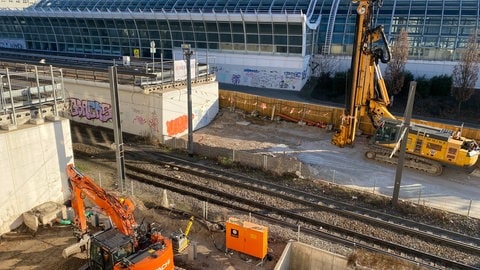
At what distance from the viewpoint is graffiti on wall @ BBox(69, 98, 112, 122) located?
3162 centimetres

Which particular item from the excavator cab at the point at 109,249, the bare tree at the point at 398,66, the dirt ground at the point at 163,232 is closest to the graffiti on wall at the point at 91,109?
the dirt ground at the point at 163,232

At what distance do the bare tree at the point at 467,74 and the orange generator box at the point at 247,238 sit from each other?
32.8 m

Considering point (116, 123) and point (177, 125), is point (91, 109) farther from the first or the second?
point (116, 123)

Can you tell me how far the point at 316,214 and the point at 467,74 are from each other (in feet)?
93.6

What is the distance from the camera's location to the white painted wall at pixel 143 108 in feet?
96.5

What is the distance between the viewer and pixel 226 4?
5153cm

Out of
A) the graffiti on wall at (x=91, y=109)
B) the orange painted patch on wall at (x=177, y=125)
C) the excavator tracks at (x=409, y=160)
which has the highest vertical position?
the graffiti on wall at (x=91, y=109)

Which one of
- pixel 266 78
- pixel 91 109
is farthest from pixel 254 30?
pixel 91 109

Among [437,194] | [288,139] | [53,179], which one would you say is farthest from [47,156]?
[437,194]

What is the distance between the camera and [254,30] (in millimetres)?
45594

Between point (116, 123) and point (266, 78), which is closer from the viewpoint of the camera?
point (116, 123)

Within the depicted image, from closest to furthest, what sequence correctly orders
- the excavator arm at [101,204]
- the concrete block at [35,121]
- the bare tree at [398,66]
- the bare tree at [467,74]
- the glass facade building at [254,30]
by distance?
the excavator arm at [101,204] → the concrete block at [35,121] → the bare tree at [467,74] → the bare tree at [398,66] → the glass facade building at [254,30]

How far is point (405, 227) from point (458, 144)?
928 centimetres

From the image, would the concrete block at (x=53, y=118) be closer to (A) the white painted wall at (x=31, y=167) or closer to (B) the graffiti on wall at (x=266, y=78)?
(A) the white painted wall at (x=31, y=167)
